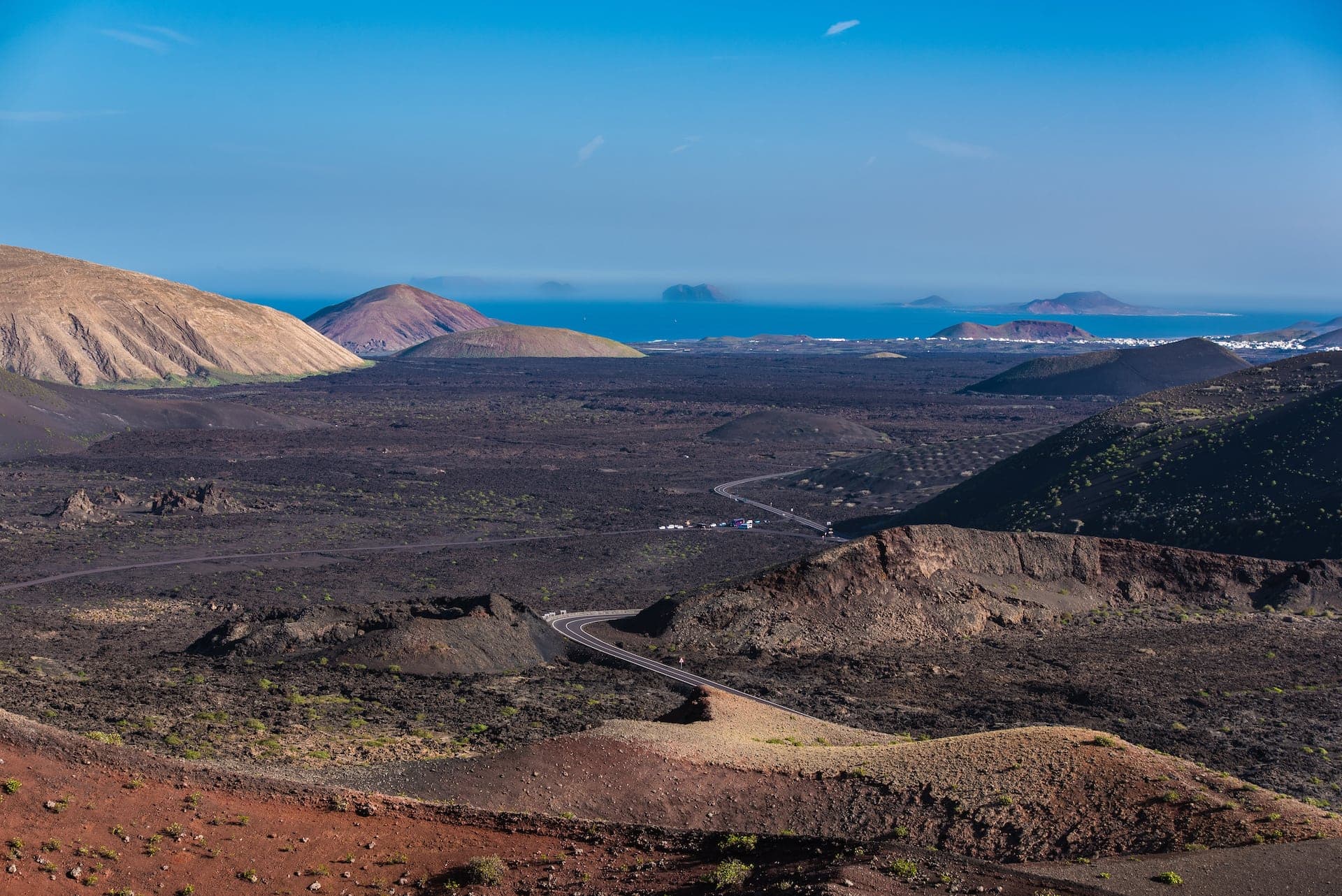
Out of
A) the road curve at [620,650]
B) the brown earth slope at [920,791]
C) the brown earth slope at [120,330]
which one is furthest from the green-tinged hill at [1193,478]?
the brown earth slope at [120,330]

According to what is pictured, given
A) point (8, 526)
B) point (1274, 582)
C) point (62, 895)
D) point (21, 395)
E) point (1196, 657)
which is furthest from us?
point (21, 395)

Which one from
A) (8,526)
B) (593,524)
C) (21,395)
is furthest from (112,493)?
(21,395)

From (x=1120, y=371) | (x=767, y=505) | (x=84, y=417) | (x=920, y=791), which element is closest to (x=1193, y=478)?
(x=767, y=505)

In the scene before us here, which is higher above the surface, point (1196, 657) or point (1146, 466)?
point (1146, 466)

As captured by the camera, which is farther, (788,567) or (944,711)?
(788,567)

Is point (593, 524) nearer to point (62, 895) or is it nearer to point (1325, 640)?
point (1325, 640)

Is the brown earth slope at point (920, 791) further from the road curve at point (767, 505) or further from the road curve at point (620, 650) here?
the road curve at point (767, 505)
